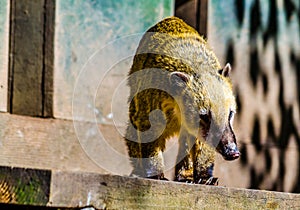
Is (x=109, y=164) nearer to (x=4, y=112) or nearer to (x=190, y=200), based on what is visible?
(x=4, y=112)

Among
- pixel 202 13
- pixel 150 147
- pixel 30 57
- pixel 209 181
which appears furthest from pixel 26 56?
pixel 209 181

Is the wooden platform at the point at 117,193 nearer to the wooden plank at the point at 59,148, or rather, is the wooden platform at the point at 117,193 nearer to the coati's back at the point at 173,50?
the coati's back at the point at 173,50

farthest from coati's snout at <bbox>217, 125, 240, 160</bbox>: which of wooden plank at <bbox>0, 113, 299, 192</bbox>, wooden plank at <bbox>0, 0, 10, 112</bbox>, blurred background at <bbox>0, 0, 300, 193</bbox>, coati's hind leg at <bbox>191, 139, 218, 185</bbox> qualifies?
wooden plank at <bbox>0, 0, 10, 112</bbox>

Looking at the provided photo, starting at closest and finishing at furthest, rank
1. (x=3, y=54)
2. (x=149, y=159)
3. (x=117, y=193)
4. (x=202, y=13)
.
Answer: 1. (x=117, y=193)
2. (x=149, y=159)
3. (x=3, y=54)
4. (x=202, y=13)

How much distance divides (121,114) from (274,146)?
173 centimetres

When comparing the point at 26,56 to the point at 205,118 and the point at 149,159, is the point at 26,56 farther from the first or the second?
the point at 205,118

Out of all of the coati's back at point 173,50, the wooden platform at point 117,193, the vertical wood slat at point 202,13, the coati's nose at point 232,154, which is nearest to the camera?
the wooden platform at point 117,193

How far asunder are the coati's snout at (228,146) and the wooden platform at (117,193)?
0.82 meters

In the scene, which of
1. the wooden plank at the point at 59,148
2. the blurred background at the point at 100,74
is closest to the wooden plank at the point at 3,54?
the blurred background at the point at 100,74

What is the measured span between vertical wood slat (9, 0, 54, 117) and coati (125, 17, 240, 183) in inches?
42.2

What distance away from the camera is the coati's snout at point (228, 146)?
492cm

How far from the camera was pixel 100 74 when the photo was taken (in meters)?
6.64

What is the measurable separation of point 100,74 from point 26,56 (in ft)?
2.03

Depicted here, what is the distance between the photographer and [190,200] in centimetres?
382
